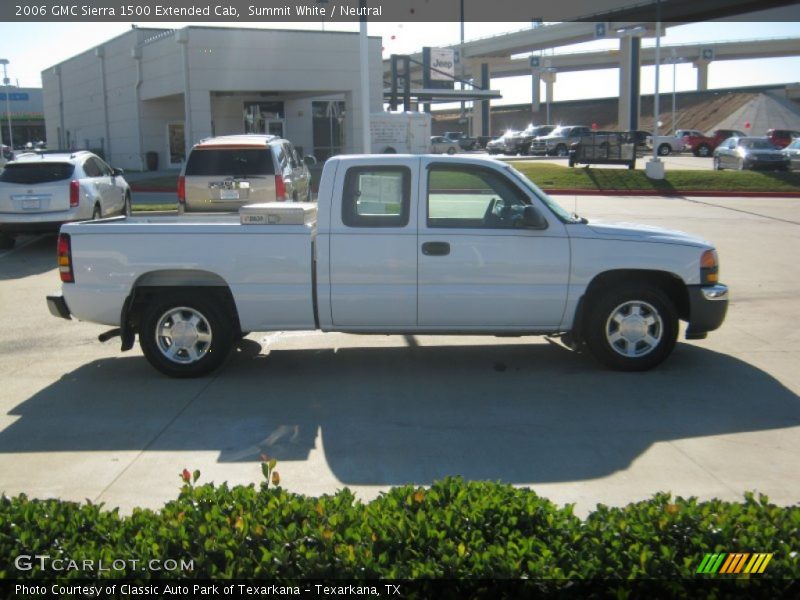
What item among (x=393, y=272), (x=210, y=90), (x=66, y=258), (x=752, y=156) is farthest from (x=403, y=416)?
(x=752, y=156)

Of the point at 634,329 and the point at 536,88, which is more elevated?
the point at 536,88

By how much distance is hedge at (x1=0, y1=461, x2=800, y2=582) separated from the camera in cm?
320

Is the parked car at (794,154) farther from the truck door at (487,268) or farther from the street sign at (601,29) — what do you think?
the truck door at (487,268)

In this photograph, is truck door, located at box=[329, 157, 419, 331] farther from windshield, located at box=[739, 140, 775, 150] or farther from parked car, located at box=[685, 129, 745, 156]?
parked car, located at box=[685, 129, 745, 156]

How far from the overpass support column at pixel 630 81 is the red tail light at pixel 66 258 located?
208 feet

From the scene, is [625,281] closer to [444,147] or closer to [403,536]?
[403,536]

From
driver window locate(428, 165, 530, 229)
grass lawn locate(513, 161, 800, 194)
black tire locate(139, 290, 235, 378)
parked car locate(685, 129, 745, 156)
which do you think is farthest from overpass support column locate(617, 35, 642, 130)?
black tire locate(139, 290, 235, 378)

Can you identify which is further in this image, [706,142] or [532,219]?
[706,142]

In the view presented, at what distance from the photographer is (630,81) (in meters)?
66.9

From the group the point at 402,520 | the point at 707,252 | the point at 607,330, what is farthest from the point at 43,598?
the point at 707,252

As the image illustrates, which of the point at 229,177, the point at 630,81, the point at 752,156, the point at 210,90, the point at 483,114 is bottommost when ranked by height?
the point at 229,177

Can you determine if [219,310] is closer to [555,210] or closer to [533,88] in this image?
[555,210]

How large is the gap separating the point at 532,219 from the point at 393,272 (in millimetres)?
1288

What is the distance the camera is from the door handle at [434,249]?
305 inches
